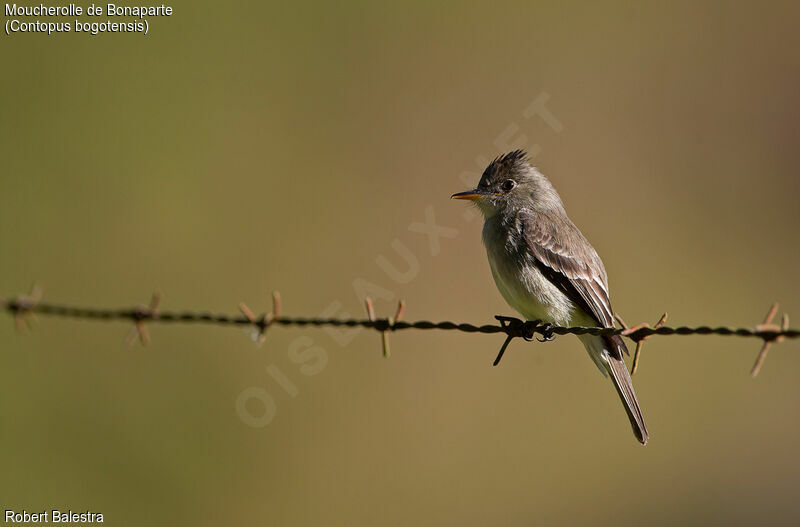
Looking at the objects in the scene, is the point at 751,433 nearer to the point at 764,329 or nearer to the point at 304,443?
the point at 304,443

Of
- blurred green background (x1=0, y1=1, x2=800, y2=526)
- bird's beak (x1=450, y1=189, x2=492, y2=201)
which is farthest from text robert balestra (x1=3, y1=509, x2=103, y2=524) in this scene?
bird's beak (x1=450, y1=189, x2=492, y2=201)

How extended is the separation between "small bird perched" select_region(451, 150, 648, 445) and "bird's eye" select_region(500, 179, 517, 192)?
1.30 feet

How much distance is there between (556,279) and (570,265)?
0.44 feet

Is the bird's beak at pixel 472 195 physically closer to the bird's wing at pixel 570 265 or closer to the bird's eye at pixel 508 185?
the bird's eye at pixel 508 185

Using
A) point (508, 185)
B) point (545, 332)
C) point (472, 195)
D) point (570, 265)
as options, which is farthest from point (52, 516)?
point (570, 265)

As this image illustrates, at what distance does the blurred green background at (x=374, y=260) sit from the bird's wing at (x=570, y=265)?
4378 millimetres

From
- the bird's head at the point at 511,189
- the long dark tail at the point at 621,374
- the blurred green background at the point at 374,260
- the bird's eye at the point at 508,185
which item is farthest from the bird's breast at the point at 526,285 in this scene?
the blurred green background at the point at 374,260

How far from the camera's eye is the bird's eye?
6809 mm

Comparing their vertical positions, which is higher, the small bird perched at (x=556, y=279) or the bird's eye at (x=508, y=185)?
the bird's eye at (x=508, y=185)

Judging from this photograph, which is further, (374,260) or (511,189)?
(374,260)

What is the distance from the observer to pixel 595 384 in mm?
10867

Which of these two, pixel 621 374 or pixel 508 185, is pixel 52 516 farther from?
pixel 621 374

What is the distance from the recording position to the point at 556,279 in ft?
19.2

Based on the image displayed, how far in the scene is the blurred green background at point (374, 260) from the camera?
32.5 ft
